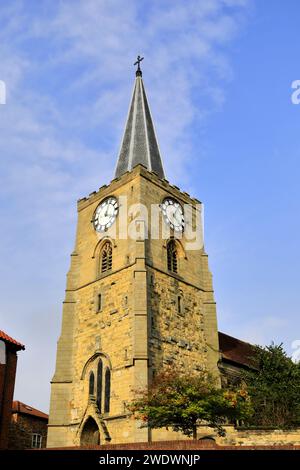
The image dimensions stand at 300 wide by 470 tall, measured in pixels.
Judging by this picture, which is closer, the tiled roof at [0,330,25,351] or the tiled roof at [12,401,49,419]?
the tiled roof at [0,330,25,351]

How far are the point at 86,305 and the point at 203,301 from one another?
7.75m

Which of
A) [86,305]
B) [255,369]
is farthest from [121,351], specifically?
[255,369]

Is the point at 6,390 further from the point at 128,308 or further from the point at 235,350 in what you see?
the point at 235,350

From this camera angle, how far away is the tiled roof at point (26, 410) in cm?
3519

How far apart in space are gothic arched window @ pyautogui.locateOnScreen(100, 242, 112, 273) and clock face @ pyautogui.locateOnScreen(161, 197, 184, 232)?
4364mm

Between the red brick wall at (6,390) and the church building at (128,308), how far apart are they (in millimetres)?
3449

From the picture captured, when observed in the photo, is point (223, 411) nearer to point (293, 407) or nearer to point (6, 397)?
point (293, 407)

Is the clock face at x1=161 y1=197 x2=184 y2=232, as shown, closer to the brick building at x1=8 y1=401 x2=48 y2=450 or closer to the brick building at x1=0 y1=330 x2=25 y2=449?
the brick building at x1=0 y1=330 x2=25 y2=449

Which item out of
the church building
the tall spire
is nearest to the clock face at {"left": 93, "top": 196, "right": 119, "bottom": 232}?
the church building

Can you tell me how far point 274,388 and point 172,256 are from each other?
33.9 feet

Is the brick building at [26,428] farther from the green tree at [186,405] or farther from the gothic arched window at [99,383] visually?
the green tree at [186,405]

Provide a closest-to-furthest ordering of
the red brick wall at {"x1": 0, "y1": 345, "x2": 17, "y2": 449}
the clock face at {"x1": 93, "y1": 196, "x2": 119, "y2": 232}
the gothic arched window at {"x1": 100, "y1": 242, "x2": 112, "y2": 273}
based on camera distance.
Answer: the red brick wall at {"x1": 0, "y1": 345, "x2": 17, "y2": 449} < the gothic arched window at {"x1": 100, "y1": 242, "x2": 112, "y2": 273} < the clock face at {"x1": 93, "y1": 196, "x2": 119, "y2": 232}

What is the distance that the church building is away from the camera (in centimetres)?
2820

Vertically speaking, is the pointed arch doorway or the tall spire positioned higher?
the tall spire
